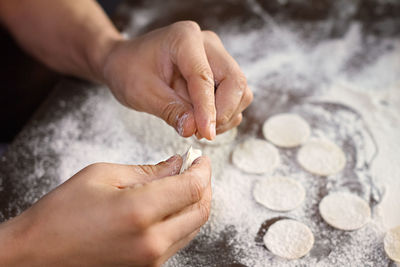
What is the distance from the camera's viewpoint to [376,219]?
3.34 feet

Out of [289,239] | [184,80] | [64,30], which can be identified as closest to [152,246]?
[289,239]

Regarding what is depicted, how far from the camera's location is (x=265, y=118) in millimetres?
1309

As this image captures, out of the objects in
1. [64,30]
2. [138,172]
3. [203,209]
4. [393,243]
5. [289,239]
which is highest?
[64,30]

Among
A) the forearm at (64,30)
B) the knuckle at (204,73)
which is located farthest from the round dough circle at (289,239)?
the forearm at (64,30)

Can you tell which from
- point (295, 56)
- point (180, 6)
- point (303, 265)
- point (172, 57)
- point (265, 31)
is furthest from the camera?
point (180, 6)

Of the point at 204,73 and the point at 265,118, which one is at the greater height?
the point at 204,73

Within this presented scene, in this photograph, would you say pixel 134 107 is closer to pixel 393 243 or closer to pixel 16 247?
pixel 16 247

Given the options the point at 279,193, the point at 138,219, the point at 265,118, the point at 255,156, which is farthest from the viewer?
the point at 265,118

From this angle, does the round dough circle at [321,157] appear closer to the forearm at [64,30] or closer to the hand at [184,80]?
the hand at [184,80]

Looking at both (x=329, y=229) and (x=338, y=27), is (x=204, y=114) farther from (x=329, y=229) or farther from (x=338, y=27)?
(x=338, y=27)

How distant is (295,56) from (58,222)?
1.12 m

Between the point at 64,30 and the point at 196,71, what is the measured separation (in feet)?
2.05

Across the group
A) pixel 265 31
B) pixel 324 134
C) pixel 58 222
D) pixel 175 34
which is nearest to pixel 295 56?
pixel 265 31

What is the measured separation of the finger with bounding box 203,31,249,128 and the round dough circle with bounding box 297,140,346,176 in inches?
10.9
